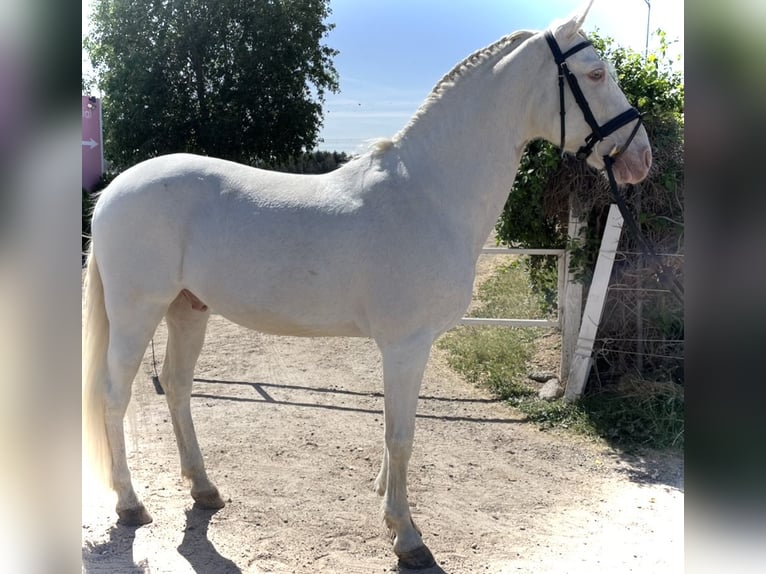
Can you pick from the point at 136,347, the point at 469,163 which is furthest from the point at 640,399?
the point at 136,347

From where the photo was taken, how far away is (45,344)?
738mm

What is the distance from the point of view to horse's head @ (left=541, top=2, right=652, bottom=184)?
261 cm

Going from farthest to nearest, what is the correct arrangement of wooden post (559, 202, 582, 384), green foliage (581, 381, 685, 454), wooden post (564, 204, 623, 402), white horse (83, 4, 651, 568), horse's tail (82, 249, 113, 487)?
wooden post (559, 202, 582, 384) < wooden post (564, 204, 623, 402) < green foliage (581, 381, 685, 454) < horse's tail (82, 249, 113, 487) < white horse (83, 4, 651, 568)

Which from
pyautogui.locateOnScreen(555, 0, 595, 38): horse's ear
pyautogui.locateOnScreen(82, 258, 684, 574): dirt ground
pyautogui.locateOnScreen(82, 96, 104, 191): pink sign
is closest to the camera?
pyautogui.locateOnScreen(555, 0, 595, 38): horse's ear

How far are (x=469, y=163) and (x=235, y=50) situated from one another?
40.2ft

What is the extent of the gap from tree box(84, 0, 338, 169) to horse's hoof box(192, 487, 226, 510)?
36.3 ft

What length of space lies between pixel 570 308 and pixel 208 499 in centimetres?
344

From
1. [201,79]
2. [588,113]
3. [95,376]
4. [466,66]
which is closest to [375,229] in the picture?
[466,66]

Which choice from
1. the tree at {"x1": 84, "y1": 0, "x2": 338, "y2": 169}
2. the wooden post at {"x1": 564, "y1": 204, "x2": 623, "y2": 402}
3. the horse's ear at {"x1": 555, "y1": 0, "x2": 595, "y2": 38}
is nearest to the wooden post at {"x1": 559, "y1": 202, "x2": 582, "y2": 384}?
the wooden post at {"x1": 564, "y1": 204, "x2": 623, "y2": 402}

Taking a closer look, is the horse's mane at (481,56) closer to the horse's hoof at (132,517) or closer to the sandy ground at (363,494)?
the sandy ground at (363,494)

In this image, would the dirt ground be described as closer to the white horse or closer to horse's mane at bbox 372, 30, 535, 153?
the white horse

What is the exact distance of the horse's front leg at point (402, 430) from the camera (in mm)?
2742

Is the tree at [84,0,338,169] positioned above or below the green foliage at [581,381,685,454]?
above

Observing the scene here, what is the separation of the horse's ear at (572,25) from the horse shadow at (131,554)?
2811 millimetres
